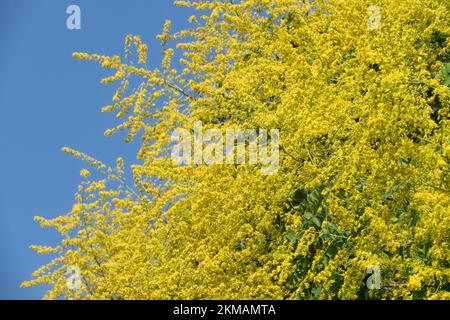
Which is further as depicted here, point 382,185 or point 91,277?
point 91,277

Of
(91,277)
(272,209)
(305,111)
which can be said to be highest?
(305,111)

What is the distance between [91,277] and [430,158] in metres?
6.34

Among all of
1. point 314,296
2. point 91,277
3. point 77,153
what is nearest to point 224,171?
point 314,296

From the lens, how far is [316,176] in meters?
7.52

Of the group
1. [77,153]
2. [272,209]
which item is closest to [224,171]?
[272,209]

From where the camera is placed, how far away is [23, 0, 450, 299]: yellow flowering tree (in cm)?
639

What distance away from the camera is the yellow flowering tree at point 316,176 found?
6387 millimetres

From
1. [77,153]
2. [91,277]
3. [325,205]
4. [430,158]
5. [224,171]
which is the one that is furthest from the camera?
[91,277]

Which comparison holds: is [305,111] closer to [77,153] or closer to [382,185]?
[382,185]

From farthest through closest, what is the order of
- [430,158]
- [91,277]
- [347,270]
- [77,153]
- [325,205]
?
1. [91,277]
2. [77,153]
3. [325,205]
4. [347,270]
5. [430,158]

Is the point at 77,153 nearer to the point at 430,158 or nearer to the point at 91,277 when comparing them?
the point at 91,277

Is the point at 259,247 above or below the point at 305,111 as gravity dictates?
below

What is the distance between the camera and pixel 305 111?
7438 millimetres
